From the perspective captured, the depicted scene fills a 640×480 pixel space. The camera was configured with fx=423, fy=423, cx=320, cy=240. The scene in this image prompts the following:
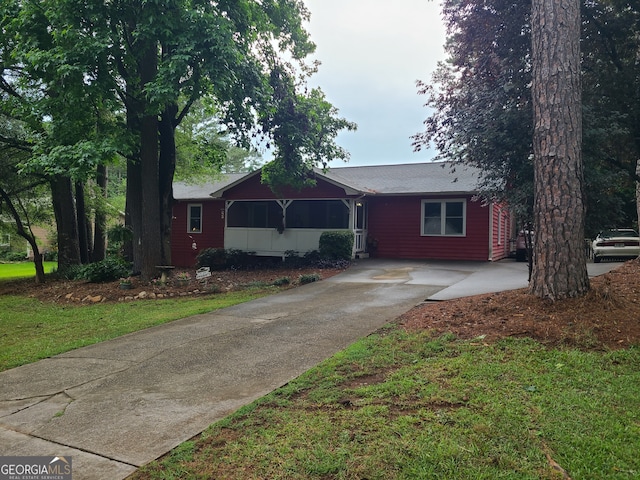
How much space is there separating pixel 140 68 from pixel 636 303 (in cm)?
1279

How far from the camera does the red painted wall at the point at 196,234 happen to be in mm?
20859

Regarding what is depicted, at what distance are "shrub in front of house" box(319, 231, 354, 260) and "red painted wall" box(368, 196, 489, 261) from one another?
2581 mm

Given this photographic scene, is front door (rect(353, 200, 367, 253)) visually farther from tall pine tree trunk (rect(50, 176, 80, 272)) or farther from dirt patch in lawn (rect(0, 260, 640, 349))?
tall pine tree trunk (rect(50, 176, 80, 272))

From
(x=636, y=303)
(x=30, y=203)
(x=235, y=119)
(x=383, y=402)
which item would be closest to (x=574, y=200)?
(x=636, y=303)

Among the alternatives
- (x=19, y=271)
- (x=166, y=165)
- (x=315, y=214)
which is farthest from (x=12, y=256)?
(x=166, y=165)

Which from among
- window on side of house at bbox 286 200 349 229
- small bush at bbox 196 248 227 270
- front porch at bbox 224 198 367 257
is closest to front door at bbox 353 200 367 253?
front porch at bbox 224 198 367 257

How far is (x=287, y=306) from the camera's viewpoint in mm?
8656

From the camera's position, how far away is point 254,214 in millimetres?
20625

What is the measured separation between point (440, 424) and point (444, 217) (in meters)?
→ 14.7

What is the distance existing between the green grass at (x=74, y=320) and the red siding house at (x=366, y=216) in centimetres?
726

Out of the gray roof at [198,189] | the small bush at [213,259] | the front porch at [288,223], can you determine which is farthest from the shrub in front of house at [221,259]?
the gray roof at [198,189]

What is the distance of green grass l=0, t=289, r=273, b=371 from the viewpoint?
20.6ft

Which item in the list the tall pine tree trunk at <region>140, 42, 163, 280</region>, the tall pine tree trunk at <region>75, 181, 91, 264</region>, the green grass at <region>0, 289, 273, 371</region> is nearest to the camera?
the green grass at <region>0, 289, 273, 371</region>

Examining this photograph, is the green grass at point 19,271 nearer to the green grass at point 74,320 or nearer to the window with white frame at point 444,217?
the green grass at point 74,320
